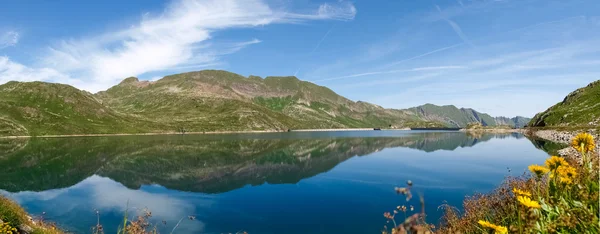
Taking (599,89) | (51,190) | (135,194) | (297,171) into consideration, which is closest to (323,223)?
(135,194)

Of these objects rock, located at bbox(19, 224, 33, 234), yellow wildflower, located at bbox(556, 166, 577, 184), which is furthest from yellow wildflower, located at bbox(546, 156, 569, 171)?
rock, located at bbox(19, 224, 33, 234)

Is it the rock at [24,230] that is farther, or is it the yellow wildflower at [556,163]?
the rock at [24,230]

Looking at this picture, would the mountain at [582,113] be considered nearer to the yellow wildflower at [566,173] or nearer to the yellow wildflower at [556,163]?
the yellow wildflower at [566,173]

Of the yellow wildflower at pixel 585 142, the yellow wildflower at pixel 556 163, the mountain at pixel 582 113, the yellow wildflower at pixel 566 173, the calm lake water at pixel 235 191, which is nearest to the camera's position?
the yellow wildflower at pixel 556 163

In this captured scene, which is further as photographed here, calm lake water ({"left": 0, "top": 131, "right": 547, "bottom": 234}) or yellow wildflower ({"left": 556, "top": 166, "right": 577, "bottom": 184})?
calm lake water ({"left": 0, "top": 131, "right": 547, "bottom": 234})

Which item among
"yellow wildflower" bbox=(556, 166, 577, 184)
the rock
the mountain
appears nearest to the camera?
"yellow wildflower" bbox=(556, 166, 577, 184)

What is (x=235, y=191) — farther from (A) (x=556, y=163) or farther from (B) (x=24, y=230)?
(A) (x=556, y=163)

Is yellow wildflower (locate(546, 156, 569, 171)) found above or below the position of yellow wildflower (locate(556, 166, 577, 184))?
above

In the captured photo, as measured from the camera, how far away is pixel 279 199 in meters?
44.6

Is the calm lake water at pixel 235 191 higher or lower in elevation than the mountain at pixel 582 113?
lower

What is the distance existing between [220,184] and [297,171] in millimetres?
19347

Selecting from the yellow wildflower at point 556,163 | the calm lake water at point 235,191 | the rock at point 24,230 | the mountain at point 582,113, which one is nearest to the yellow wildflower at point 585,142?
the yellow wildflower at point 556,163

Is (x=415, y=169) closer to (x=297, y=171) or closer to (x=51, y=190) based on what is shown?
(x=297, y=171)

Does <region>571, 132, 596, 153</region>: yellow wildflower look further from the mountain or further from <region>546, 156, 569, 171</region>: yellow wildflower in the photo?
the mountain
